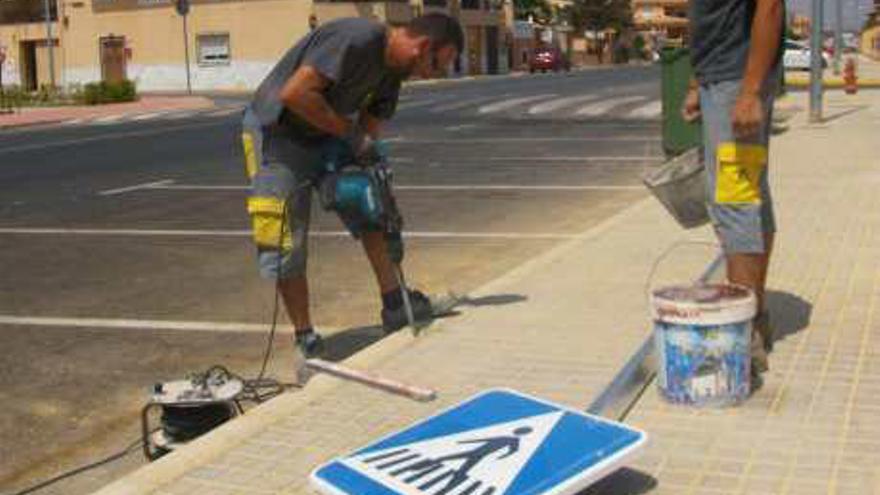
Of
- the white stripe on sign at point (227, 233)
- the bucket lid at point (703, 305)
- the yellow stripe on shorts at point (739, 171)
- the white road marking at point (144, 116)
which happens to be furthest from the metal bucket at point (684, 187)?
the white road marking at point (144, 116)

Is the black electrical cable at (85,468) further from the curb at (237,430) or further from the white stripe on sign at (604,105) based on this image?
the white stripe on sign at (604,105)

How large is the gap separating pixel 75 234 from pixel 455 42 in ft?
20.8

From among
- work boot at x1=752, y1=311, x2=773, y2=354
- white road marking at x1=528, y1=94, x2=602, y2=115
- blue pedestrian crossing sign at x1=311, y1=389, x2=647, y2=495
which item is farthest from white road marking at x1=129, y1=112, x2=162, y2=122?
blue pedestrian crossing sign at x1=311, y1=389, x2=647, y2=495

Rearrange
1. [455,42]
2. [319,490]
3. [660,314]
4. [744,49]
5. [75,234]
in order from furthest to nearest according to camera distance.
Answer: [75,234], [455,42], [744,49], [660,314], [319,490]

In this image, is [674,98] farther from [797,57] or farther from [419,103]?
[797,57]

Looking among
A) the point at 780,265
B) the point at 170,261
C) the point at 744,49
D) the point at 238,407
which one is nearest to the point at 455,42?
the point at 744,49

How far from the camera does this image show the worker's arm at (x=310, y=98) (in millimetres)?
5102

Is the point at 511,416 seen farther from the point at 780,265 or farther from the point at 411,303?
the point at 780,265

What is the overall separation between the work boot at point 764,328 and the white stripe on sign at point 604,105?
20.1 metres

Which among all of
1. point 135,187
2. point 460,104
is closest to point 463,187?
point 135,187

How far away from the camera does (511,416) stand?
4020mm

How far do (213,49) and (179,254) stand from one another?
51.5 meters

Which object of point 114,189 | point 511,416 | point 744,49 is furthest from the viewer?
point 114,189

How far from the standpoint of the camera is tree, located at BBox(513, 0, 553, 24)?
96125 mm
